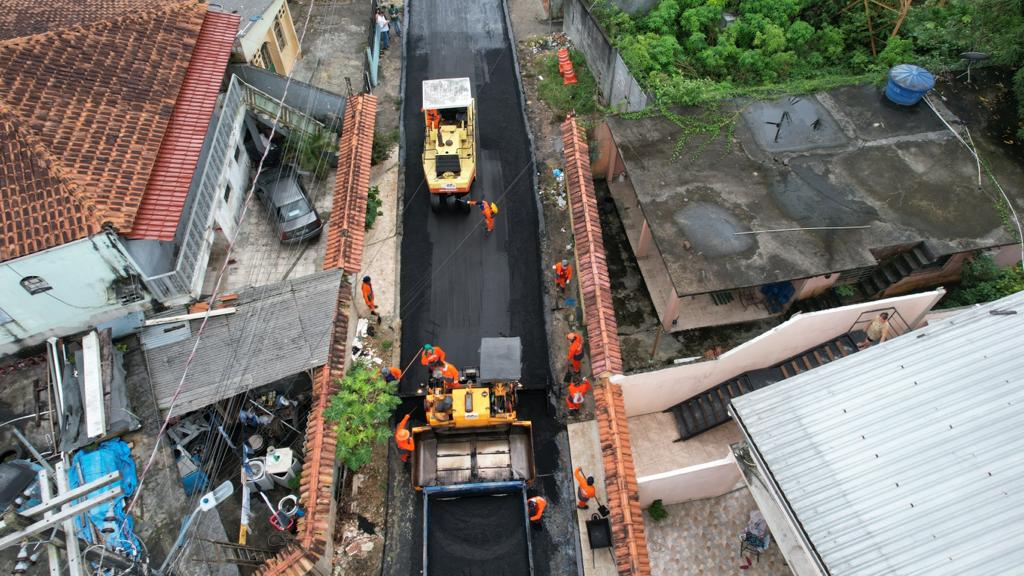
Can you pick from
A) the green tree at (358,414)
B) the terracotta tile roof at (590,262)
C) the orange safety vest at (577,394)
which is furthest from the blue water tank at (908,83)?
the green tree at (358,414)

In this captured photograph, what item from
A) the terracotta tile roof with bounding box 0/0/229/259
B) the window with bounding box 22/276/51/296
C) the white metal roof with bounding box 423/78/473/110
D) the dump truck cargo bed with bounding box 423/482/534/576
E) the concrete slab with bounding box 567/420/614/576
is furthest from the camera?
the white metal roof with bounding box 423/78/473/110

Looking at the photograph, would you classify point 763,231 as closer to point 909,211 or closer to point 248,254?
point 909,211

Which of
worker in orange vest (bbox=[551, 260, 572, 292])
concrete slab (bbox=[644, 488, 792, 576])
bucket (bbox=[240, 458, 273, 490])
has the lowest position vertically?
concrete slab (bbox=[644, 488, 792, 576])

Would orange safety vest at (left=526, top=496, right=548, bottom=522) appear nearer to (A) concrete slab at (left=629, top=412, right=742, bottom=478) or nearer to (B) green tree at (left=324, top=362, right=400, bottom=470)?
(A) concrete slab at (left=629, top=412, right=742, bottom=478)

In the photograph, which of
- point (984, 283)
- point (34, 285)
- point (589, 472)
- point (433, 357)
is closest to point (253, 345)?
point (433, 357)

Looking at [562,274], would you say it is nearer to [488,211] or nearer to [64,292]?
[488,211]

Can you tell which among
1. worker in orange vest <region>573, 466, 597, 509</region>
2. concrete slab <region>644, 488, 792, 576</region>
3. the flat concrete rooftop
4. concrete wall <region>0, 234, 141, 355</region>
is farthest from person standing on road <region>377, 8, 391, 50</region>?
concrete slab <region>644, 488, 792, 576</region>

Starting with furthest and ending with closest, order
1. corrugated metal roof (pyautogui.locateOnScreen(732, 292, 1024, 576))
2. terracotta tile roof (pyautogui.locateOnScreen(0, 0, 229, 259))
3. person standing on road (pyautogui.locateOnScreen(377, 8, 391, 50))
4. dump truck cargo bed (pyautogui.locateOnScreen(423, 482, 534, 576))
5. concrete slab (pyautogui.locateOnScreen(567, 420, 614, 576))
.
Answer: person standing on road (pyautogui.locateOnScreen(377, 8, 391, 50)) → concrete slab (pyautogui.locateOnScreen(567, 420, 614, 576)) → dump truck cargo bed (pyautogui.locateOnScreen(423, 482, 534, 576)) → terracotta tile roof (pyautogui.locateOnScreen(0, 0, 229, 259)) → corrugated metal roof (pyautogui.locateOnScreen(732, 292, 1024, 576))
